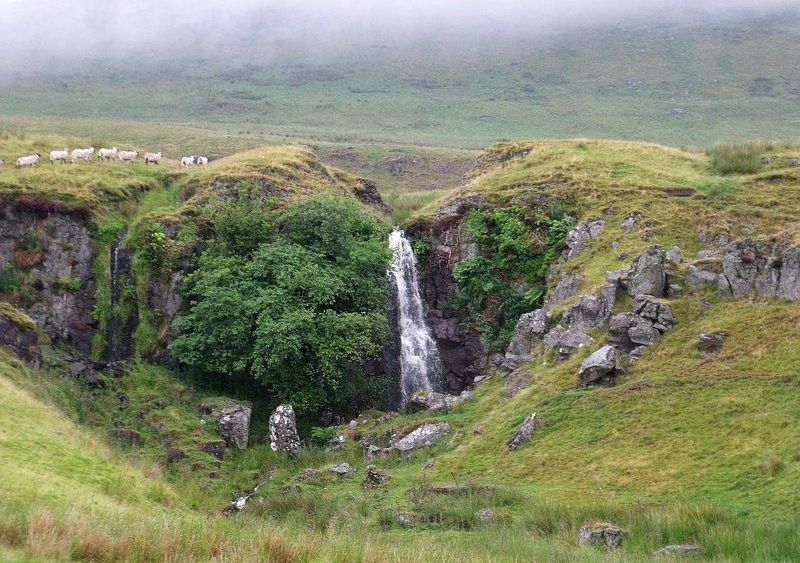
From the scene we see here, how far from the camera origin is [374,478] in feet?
62.9

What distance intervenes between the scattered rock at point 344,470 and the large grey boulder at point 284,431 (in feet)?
10.6

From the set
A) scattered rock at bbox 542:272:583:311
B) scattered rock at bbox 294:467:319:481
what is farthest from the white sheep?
scattered rock at bbox 294:467:319:481

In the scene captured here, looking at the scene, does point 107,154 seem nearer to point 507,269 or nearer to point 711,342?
point 507,269

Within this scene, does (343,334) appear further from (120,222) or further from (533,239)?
(120,222)

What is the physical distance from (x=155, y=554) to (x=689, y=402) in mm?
12905

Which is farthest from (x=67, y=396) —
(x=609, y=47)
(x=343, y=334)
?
(x=609, y=47)

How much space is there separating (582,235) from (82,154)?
22348 mm

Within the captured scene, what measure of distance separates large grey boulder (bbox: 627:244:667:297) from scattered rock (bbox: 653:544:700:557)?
11.5 m

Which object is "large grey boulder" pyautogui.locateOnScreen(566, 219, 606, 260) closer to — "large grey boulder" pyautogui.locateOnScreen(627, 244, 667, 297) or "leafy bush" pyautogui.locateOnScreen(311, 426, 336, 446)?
"large grey boulder" pyautogui.locateOnScreen(627, 244, 667, 297)

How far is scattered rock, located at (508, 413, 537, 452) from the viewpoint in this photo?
19.0 meters

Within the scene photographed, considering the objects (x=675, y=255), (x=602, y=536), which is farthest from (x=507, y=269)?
(x=602, y=536)

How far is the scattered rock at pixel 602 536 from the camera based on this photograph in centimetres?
1264

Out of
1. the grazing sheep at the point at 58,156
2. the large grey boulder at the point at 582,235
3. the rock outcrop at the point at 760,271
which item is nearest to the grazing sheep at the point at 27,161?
the grazing sheep at the point at 58,156

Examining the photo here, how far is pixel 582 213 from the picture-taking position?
30.7 m
